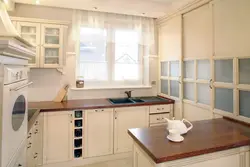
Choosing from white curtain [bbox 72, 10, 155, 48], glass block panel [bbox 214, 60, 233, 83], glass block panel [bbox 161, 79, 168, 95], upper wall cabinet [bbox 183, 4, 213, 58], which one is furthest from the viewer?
glass block panel [bbox 161, 79, 168, 95]

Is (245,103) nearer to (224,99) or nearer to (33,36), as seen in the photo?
(224,99)

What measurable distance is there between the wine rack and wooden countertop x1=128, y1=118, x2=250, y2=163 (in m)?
1.19

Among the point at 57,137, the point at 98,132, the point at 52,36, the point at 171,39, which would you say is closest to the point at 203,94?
the point at 171,39

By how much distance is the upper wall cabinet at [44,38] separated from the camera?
2.54m

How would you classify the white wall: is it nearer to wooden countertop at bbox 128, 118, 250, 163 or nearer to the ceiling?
the ceiling

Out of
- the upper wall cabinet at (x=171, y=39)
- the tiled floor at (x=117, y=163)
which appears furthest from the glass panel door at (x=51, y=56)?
the upper wall cabinet at (x=171, y=39)

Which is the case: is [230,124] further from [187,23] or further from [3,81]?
[3,81]

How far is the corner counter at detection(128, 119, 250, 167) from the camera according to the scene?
3.90 feet

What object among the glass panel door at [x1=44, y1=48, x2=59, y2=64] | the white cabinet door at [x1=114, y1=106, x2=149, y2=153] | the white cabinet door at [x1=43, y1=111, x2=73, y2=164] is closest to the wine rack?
the white cabinet door at [x1=43, y1=111, x2=73, y2=164]

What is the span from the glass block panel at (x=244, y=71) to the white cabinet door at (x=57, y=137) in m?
2.20

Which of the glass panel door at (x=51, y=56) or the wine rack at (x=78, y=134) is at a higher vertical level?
the glass panel door at (x=51, y=56)

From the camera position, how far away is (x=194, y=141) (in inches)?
54.1

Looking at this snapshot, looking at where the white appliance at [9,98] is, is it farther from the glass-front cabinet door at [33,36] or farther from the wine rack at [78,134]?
the glass-front cabinet door at [33,36]

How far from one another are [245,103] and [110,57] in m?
2.22
